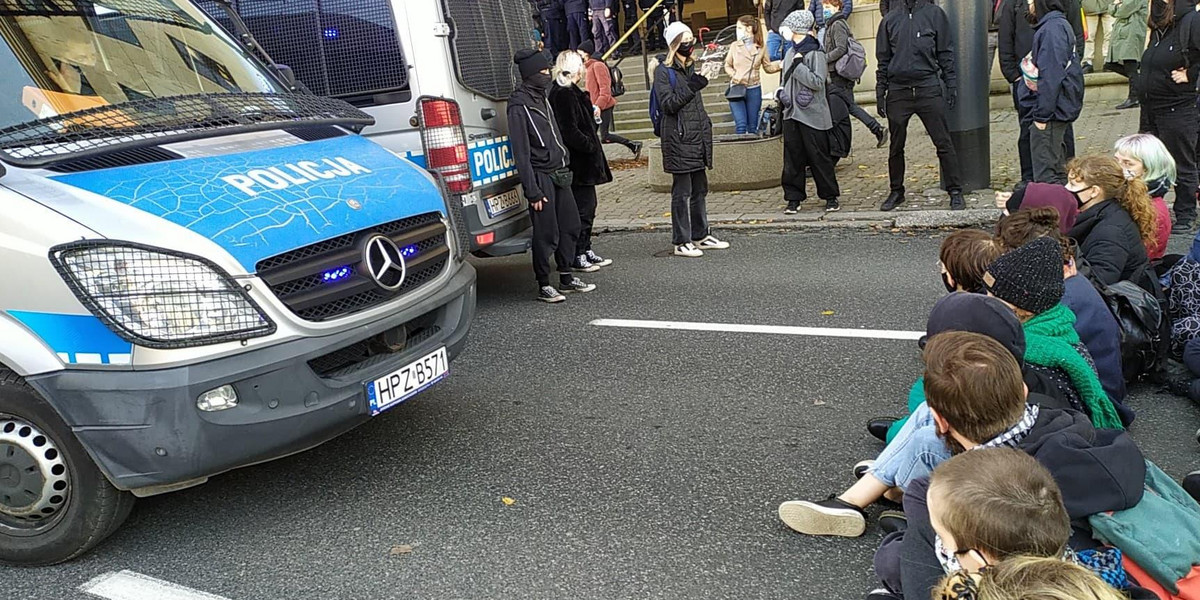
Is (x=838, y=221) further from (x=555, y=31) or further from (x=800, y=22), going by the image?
(x=555, y=31)

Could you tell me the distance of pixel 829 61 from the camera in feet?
30.8

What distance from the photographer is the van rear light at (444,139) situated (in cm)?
609

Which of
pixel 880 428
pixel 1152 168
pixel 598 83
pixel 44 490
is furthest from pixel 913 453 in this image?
pixel 598 83

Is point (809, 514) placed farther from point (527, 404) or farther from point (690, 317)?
point (690, 317)

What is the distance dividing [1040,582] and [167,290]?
8.93 ft

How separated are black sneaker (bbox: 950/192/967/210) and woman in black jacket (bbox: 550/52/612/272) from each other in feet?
10.1

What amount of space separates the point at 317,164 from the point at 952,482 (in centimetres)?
282

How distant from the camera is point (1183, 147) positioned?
752 cm

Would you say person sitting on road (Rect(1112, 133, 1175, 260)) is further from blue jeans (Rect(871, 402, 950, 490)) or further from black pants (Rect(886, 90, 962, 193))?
black pants (Rect(886, 90, 962, 193))

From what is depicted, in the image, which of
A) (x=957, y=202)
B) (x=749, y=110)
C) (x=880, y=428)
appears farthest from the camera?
(x=749, y=110)

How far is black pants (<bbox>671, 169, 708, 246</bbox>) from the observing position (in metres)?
7.86

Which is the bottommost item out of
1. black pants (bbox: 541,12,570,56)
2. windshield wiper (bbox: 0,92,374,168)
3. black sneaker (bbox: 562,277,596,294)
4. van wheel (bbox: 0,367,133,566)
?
black sneaker (bbox: 562,277,596,294)

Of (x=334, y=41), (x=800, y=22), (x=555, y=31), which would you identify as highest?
(x=555, y=31)

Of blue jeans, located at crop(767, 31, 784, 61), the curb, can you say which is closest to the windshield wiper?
the curb
